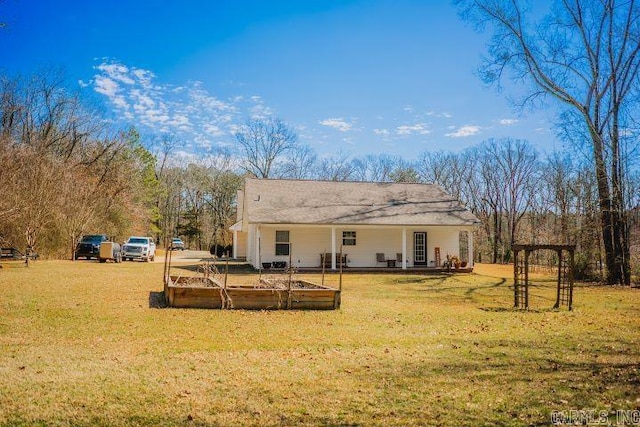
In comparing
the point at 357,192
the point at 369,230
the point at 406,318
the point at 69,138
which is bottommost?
the point at 406,318

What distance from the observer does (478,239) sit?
1842 inches

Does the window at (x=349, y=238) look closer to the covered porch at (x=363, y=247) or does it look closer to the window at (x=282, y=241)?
the covered porch at (x=363, y=247)

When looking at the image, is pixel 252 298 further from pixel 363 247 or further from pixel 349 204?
pixel 349 204

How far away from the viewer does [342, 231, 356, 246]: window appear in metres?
27.9

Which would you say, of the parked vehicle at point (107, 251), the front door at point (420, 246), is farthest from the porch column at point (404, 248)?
the parked vehicle at point (107, 251)

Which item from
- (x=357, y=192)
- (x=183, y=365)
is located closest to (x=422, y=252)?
(x=357, y=192)

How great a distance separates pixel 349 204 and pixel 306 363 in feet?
73.2

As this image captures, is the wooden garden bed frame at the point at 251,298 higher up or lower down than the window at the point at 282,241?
lower down

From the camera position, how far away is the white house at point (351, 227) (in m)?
26.7

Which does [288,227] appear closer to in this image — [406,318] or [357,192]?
[357,192]

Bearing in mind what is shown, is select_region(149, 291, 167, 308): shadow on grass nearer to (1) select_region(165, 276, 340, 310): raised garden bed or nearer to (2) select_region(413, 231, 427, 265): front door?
(1) select_region(165, 276, 340, 310): raised garden bed

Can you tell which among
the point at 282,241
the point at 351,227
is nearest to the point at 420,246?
the point at 351,227

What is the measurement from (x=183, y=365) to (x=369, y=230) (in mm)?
21829

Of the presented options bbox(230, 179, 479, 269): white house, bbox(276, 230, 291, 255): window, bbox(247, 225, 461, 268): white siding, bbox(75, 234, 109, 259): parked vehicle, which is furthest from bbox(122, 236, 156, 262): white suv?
bbox(276, 230, 291, 255): window
